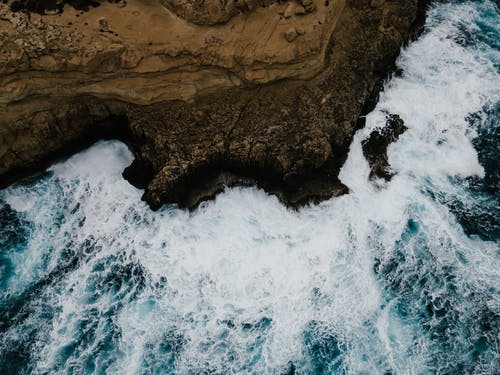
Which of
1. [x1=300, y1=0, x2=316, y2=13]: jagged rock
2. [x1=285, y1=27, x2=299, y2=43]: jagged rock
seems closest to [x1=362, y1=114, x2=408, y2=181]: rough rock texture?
[x1=285, y1=27, x2=299, y2=43]: jagged rock

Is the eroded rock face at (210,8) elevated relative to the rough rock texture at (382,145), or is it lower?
elevated

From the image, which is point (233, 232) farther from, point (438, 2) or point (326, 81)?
point (438, 2)

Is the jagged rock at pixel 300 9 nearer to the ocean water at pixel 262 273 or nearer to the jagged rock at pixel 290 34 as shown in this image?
the jagged rock at pixel 290 34

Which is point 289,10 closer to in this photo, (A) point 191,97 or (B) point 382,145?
(A) point 191,97

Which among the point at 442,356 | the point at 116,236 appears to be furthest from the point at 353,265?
the point at 116,236

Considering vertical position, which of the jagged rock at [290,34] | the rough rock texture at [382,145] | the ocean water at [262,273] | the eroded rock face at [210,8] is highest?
the eroded rock face at [210,8]

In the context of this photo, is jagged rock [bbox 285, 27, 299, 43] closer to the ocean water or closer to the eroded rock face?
the eroded rock face

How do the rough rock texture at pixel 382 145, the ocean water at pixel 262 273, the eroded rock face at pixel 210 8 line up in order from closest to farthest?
the ocean water at pixel 262 273
the eroded rock face at pixel 210 8
the rough rock texture at pixel 382 145

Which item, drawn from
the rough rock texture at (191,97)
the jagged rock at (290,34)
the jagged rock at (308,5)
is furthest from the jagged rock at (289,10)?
the jagged rock at (290,34)
